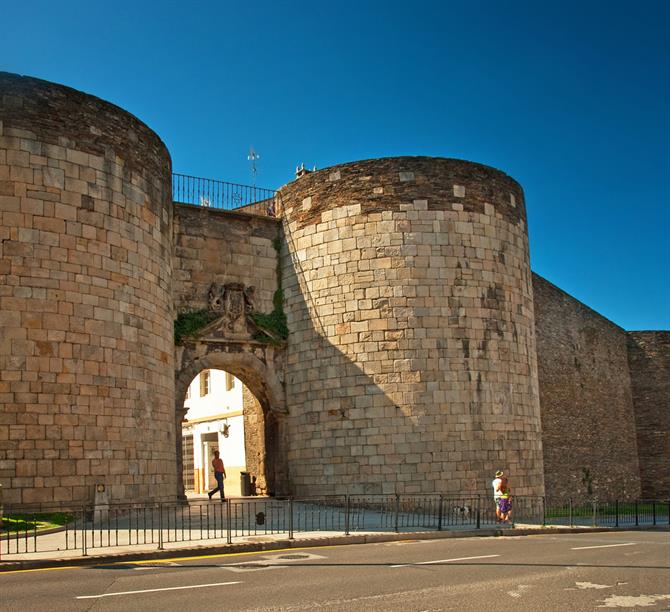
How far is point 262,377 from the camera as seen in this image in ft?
71.6

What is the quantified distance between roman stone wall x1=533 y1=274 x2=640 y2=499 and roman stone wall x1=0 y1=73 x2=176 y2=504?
1587cm

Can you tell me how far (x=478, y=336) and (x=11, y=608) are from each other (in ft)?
48.2

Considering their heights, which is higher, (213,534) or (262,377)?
(262,377)

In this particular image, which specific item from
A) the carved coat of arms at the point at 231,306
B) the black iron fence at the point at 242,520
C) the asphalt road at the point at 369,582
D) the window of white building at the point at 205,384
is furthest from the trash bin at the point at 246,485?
the asphalt road at the point at 369,582

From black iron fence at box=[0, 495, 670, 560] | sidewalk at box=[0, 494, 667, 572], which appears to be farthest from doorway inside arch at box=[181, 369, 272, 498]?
sidewalk at box=[0, 494, 667, 572]

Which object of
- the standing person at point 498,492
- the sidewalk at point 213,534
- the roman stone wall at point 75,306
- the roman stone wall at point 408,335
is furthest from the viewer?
the roman stone wall at point 408,335

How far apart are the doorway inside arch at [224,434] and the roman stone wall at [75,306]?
755 cm

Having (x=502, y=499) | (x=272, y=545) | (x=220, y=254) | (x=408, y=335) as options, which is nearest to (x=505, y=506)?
(x=502, y=499)

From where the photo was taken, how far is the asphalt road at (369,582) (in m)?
7.98

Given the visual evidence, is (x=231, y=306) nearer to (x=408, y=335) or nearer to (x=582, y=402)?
(x=408, y=335)

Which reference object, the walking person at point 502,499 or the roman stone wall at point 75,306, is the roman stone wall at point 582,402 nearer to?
the walking person at point 502,499

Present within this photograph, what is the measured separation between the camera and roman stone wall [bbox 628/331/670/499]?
36375mm

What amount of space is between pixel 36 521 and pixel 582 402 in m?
22.4

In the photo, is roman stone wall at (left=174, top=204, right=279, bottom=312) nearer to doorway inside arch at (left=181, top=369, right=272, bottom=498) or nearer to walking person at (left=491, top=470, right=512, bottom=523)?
doorway inside arch at (left=181, top=369, right=272, bottom=498)
